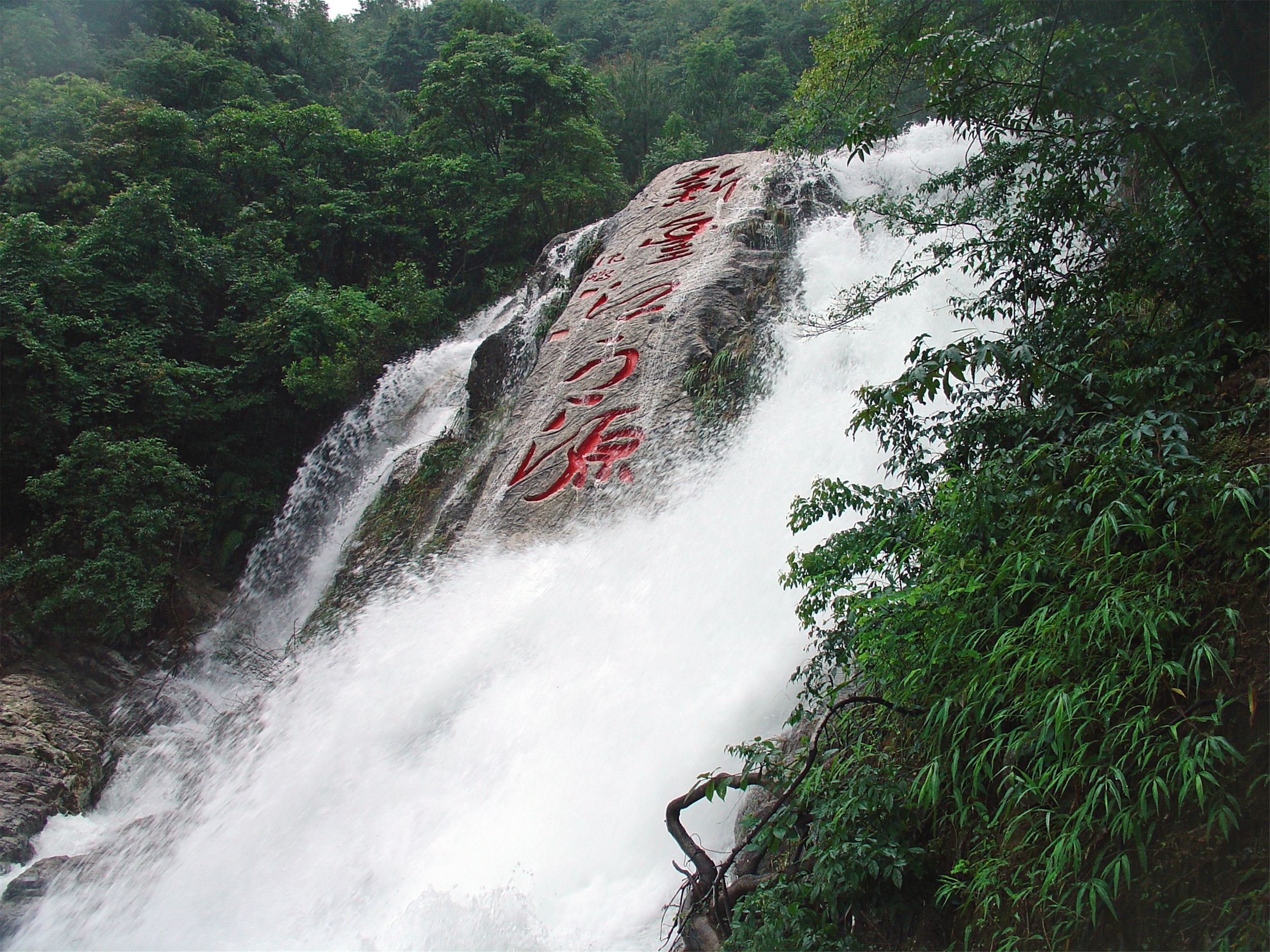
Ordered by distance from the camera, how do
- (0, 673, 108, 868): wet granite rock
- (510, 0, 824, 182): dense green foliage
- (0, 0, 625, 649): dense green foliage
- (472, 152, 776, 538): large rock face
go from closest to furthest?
1. (0, 673, 108, 868): wet granite rock
2. (472, 152, 776, 538): large rock face
3. (0, 0, 625, 649): dense green foliage
4. (510, 0, 824, 182): dense green foliage

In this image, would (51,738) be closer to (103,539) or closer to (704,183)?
(103,539)

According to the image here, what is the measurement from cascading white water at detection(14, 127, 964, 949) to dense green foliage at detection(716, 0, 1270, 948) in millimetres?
808

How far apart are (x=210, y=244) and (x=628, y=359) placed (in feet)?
23.1

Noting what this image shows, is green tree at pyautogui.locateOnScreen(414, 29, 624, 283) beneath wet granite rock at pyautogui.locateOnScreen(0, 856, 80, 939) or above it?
above

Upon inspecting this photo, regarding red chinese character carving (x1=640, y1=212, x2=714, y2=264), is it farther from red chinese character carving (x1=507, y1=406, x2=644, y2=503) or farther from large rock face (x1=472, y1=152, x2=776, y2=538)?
red chinese character carving (x1=507, y1=406, x2=644, y2=503)

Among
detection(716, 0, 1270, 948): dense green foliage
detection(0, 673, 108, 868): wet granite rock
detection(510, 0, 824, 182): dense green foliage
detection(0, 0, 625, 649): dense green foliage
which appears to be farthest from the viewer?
detection(510, 0, 824, 182): dense green foliage

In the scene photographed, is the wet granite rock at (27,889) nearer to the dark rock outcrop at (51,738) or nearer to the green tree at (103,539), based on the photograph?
the dark rock outcrop at (51,738)

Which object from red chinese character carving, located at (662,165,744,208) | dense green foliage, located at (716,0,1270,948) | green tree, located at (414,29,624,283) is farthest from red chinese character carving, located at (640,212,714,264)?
green tree, located at (414,29,624,283)

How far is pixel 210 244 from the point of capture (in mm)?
10359

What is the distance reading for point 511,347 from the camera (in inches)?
340

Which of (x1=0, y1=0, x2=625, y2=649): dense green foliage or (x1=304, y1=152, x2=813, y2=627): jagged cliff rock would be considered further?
(x1=0, y1=0, x2=625, y2=649): dense green foliage

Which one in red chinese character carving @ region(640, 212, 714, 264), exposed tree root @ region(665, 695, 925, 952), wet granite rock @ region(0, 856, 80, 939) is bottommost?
exposed tree root @ region(665, 695, 925, 952)

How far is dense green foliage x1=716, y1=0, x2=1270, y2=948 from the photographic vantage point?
191 centimetres

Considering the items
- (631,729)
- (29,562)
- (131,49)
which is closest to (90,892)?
(631,729)
